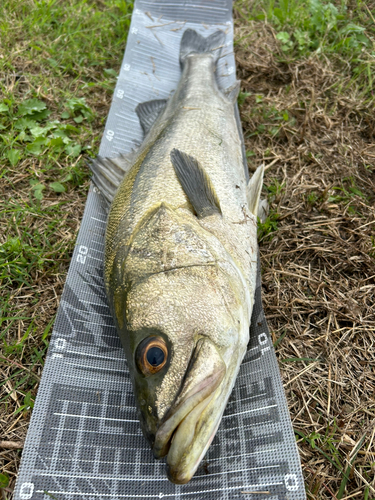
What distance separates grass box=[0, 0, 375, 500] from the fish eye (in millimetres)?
1138

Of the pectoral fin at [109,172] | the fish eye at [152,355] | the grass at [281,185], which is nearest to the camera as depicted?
the fish eye at [152,355]

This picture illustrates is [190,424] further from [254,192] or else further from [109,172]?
[109,172]

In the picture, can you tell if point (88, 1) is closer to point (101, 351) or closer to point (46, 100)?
point (46, 100)

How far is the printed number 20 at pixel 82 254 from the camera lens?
307 cm

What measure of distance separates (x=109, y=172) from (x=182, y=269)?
1599 mm

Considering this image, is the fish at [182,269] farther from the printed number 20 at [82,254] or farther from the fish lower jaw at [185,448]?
the printed number 20 at [82,254]

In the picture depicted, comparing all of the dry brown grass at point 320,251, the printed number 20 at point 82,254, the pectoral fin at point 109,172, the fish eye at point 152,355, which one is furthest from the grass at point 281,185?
the fish eye at point 152,355

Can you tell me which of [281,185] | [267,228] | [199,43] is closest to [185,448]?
[267,228]

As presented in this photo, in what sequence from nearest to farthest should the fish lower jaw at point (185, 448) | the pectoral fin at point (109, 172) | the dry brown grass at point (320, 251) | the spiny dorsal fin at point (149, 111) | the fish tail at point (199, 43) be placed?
the fish lower jaw at point (185, 448), the dry brown grass at point (320, 251), the pectoral fin at point (109, 172), the spiny dorsal fin at point (149, 111), the fish tail at point (199, 43)

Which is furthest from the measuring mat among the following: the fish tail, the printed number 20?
the fish tail

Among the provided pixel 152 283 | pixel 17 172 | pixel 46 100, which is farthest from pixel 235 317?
pixel 46 100

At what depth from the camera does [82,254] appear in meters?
3.10

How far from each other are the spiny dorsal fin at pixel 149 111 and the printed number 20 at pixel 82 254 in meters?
1.49

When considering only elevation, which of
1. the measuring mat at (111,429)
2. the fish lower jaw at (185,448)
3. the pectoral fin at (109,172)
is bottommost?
the measuring mat at (111,429)
